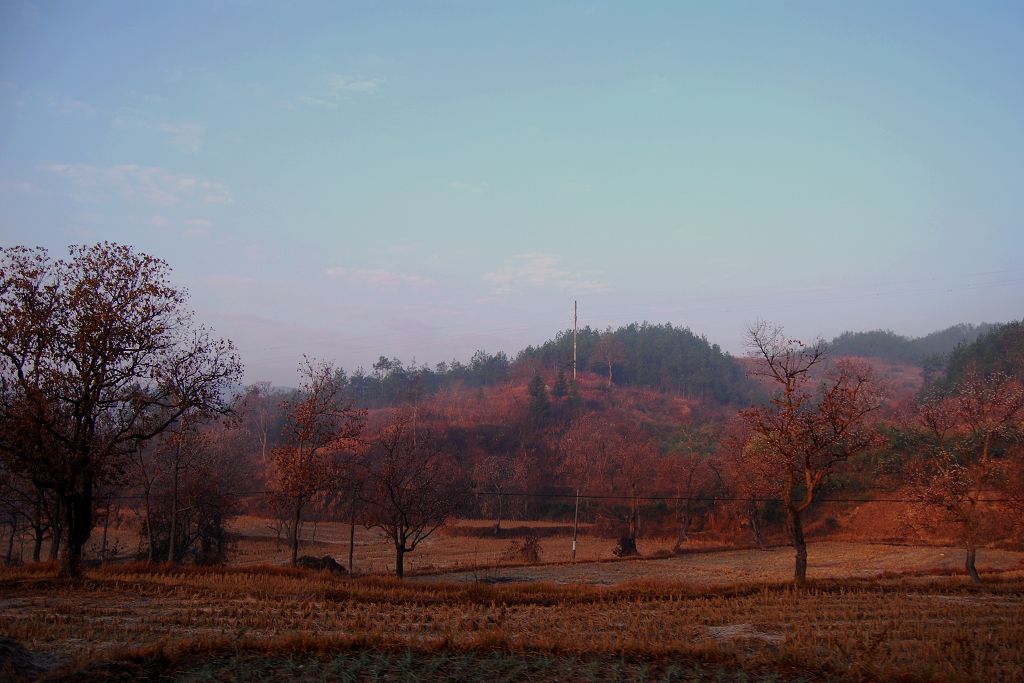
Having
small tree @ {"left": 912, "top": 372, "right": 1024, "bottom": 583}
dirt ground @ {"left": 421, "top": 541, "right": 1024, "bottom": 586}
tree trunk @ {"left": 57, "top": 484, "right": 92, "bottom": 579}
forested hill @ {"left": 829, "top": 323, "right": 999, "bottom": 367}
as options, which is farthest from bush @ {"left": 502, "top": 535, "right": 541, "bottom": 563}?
forested hill @ {"left": 829, "top": 323, "right": 999, "bottom": 367}

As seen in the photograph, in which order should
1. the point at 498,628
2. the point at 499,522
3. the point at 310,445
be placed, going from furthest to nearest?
the point at 499,522, the point at 310,445, the point at 498,628

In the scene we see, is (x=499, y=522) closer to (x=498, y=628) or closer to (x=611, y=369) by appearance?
(x=498, y=628)

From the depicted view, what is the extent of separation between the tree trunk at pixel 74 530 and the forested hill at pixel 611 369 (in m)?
88.7

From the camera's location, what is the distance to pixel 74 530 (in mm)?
20406

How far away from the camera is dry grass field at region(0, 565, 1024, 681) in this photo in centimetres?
915

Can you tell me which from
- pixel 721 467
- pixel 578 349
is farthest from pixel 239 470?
pixel 578 349

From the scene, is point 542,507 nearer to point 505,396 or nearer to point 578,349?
point 505,396

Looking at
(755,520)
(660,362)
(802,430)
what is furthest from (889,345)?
(802,430)

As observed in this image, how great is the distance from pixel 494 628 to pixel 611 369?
358 feet

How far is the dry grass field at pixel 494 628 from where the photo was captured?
915cm

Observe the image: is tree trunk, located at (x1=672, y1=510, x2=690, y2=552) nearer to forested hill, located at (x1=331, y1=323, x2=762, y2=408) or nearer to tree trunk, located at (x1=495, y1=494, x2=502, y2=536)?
tree trunk, located at (x1=495, y1=494, x2=502, y2=536)

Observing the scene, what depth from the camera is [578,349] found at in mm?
130250

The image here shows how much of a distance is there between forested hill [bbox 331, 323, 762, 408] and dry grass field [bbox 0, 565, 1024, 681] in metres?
91.1

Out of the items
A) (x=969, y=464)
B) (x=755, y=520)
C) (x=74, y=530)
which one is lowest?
(x=755, y=520)
